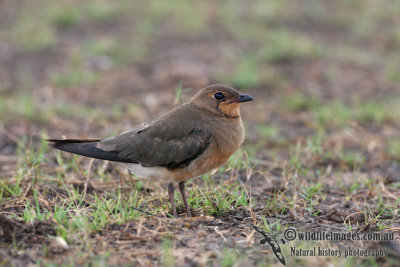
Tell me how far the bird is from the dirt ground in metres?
0.26

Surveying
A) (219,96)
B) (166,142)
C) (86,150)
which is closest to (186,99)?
(219,96)

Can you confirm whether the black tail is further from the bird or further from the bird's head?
the bird's head

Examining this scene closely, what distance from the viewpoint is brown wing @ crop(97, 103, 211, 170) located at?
4211mm

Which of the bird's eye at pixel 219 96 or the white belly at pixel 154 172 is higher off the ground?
the bird's eye at pixel 219 96

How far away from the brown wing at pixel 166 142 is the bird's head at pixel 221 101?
0.51 ft

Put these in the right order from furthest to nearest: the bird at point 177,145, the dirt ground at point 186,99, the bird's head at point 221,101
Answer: the bird's head at point 221,101 → the bird at point 177,145 → the dirt ground at point 186,99

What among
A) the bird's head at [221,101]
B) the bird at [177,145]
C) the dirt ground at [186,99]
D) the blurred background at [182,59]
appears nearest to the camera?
the dirt ground at [186,99]

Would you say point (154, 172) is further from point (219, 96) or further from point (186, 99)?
point (186, 99)

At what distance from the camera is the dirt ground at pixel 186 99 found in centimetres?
357

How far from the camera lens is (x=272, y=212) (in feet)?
14.5

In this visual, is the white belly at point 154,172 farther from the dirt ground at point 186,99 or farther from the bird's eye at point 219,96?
the bird's eye at point 219,96

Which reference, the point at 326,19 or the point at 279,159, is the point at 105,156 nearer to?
the point at 279,159

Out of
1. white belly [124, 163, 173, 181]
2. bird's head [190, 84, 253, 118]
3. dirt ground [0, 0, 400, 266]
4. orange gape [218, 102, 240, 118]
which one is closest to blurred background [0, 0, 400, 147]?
dirt ground [0, 0, 400, 266]

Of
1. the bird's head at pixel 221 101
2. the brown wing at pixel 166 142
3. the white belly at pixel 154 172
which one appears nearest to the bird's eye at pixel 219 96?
the bird's head at pixel 221 101
